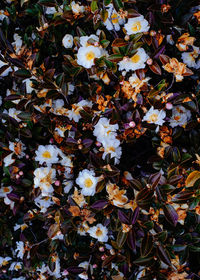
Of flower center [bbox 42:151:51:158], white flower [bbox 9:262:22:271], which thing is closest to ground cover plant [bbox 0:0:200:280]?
flower center [bbox 42:151:51:158]

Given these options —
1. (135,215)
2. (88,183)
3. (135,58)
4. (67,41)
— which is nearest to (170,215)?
(135,215)

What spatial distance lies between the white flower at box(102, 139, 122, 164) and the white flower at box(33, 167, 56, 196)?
9.8 inches

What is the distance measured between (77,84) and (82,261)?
82cm

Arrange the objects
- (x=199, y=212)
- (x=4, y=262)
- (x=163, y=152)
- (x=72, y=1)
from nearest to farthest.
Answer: (x=199, y=212) → (x=163, y=152) → (x=72, y=1) → (x=4, y=262)

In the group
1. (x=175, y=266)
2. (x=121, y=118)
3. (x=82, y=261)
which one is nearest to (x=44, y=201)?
(x=82, y=261)

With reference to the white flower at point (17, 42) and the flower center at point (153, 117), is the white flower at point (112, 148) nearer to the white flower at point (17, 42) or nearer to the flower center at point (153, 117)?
the flower center at point (153, 117)

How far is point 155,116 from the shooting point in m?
1.21

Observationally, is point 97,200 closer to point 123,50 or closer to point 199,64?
point 123,50

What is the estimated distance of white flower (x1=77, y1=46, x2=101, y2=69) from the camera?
1.21 meters

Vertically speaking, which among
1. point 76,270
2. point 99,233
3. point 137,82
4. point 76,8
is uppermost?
point 76,8

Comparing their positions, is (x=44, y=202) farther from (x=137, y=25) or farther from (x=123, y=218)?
(x=137, y=25)

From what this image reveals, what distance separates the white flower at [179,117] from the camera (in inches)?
50.1

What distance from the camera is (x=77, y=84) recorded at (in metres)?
1.33

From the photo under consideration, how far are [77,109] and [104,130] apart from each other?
0.16 m
